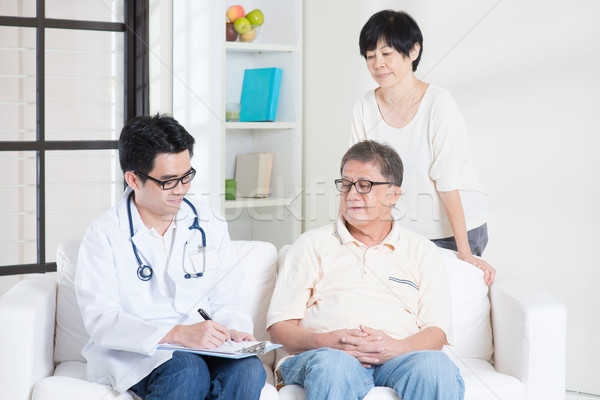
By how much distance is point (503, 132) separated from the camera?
284cm

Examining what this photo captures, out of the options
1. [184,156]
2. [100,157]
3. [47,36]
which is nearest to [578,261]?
[184,156]

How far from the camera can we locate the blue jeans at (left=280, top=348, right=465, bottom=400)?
1.65 metres

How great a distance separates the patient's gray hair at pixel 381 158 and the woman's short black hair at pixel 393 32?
0.42 meters

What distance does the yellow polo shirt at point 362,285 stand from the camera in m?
1.92

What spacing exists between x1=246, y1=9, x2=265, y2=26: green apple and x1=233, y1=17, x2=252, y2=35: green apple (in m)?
0.05

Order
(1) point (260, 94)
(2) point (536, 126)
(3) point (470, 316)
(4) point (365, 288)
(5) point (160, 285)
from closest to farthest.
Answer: (5) point (160, 285) < (4) point (365, 288) < (3) point (470, 316) < (2) point (536, 126) < (1) point (260, 94)

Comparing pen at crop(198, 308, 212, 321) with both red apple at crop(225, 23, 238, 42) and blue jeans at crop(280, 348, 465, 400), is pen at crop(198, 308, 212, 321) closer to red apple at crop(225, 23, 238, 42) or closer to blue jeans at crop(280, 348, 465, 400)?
blue jeans at crop(280, 348, 465, 400)

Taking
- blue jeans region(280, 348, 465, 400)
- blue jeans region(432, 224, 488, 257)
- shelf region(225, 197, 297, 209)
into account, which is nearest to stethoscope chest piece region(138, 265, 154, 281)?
blue jeans region(280, 348, 465, 400)

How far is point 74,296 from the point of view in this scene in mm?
1979

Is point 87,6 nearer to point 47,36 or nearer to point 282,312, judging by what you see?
point 47,36

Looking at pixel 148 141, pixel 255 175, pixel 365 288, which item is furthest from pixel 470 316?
pixel 255 175

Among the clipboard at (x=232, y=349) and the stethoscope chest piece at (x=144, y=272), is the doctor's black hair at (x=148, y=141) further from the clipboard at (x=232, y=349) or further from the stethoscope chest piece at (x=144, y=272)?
the clipboard at (x=232, y=349)

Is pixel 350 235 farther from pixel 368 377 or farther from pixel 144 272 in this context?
pixel 144 272

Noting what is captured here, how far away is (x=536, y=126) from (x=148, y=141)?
170cm
